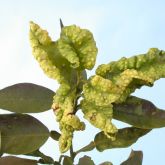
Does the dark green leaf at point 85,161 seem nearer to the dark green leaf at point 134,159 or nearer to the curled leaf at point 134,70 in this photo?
the dark green leaf at point 134,159

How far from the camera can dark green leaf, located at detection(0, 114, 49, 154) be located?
1319 mm

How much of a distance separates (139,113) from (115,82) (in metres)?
0.18

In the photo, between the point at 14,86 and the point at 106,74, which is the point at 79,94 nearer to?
the point at 106,74

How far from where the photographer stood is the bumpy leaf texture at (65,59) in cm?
115

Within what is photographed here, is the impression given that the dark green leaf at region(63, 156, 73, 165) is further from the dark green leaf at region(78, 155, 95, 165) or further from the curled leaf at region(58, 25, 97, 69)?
the curled leaf at region(58, 25, 97, 69)

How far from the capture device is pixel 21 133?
4.41 feet

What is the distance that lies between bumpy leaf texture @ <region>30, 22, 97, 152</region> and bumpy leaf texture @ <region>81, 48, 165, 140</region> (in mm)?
36

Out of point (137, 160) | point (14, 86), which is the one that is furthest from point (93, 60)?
point (137, 160)

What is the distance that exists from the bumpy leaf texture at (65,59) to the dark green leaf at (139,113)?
0.16 meters

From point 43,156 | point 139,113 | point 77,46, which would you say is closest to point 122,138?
point 139,113

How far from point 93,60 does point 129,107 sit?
0.70ft

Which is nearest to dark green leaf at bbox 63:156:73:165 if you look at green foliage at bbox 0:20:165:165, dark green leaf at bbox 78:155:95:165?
green foliage at bbox 0:20:165:165

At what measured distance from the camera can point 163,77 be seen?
1.22 m

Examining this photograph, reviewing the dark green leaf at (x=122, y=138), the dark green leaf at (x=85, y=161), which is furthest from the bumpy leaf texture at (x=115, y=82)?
the dark green leaf at (x=85, y=161)
